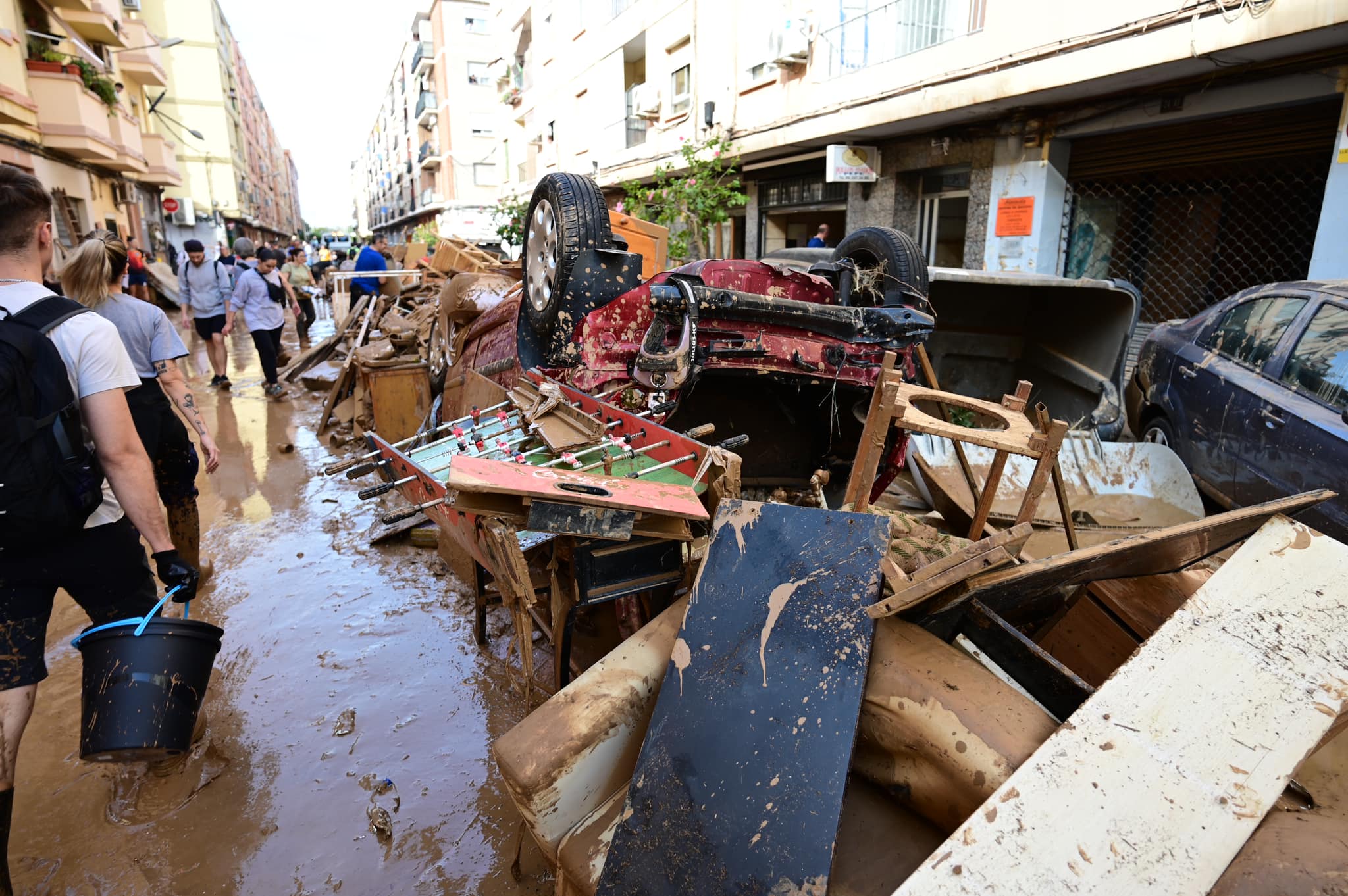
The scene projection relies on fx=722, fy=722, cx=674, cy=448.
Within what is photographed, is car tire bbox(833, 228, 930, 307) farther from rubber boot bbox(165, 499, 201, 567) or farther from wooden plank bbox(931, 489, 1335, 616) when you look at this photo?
rubber boot bbox(165, 499, 201, 567)

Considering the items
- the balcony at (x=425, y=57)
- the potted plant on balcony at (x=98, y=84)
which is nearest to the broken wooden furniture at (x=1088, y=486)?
the potted plant on balcony at (x=98, y=84)

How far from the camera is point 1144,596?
241 centimetres

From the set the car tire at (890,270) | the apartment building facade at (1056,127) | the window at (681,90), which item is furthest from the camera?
the window at (681,90)

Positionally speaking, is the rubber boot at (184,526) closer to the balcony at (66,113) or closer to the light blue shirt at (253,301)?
the light blue shirt at (253,301)

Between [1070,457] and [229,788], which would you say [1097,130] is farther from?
[229,788]

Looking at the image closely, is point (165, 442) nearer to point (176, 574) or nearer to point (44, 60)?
point (176, 574)

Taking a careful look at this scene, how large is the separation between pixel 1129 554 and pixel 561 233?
3.11 meters

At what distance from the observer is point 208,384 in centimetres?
941

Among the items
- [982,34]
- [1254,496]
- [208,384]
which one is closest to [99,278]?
[1254,496]

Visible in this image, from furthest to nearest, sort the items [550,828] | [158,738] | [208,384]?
[208,384], [158,738], [550,828]

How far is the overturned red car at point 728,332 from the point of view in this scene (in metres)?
3.47

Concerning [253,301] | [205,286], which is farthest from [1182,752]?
[205,286]

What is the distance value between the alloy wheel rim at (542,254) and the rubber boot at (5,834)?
295 cm

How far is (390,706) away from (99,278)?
229 centimetres
